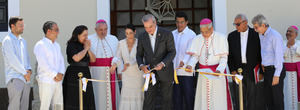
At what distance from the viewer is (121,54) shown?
674 cm

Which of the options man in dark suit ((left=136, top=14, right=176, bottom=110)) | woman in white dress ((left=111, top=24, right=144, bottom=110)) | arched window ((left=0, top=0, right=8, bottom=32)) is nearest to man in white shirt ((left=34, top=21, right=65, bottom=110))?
woman in white dress ((left=111, top=24, right=144, bottom=110))

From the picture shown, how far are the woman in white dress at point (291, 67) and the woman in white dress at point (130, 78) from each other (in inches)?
106

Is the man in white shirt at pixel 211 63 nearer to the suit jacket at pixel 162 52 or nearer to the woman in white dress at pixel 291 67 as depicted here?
the suit jacket at pixel 162 52

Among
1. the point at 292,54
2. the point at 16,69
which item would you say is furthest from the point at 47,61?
the point at 292,54

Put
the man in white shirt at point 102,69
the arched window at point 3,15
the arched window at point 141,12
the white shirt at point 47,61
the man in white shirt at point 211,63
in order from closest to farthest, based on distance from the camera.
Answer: the white shirt at point 47,61 → the man in white shirt at point 211,63 → the man in white shirt at point 102,69 → the arched window at point 3,15 → the arched window at point 141,12

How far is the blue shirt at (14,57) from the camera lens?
625 centimetres

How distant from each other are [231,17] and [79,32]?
3095 millimetres

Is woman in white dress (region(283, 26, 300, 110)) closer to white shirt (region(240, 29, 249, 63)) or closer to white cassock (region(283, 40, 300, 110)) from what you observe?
white cassock (region(283, 40, 300, 110))

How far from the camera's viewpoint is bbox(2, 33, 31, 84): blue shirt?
625 cm

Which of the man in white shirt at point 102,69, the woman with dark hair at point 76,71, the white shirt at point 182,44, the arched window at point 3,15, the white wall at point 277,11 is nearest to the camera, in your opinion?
the woman with dark hair at point 76,71

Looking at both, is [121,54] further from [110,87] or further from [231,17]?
[231,17]

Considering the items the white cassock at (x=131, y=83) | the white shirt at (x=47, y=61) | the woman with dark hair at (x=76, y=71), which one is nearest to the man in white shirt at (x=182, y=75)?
the white cassock at (x=131, y=83)

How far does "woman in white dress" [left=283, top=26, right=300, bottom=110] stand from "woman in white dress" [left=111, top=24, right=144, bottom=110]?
268 cm

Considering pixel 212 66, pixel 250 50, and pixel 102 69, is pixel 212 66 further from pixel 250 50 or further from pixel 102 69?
pixel 102 69
